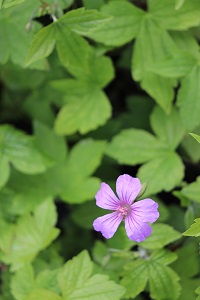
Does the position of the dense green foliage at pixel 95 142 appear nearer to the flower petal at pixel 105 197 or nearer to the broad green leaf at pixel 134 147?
the broad green leaf at pixel 134 147

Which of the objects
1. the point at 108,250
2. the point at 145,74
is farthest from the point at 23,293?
the point at 145,74

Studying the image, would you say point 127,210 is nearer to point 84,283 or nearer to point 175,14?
point 84,283

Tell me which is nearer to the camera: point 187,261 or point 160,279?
point 160,279

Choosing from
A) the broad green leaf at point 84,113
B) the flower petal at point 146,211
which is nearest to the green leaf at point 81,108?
the broad green leaf at point 84,113

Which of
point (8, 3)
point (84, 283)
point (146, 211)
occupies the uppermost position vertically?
point (8, 3)

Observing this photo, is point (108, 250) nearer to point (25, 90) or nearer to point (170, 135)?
point (170, 135)

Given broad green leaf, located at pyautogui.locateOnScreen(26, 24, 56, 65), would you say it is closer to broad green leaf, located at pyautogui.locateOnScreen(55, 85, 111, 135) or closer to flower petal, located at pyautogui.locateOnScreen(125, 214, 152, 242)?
broad green leaf, located at pyautogui.locateOnScreen(55, 85, 111, 135)

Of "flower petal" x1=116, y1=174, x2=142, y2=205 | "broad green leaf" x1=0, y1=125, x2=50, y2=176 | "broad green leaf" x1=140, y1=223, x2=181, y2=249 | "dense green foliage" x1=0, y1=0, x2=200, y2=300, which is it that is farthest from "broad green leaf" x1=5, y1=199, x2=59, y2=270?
"flower petal" x1=116, y1=174, x2=142, y2=205

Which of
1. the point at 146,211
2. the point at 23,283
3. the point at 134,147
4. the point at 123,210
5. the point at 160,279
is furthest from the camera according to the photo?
the point at 134,147

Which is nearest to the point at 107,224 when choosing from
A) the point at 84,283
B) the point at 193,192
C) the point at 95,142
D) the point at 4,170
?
the point at 84,283
